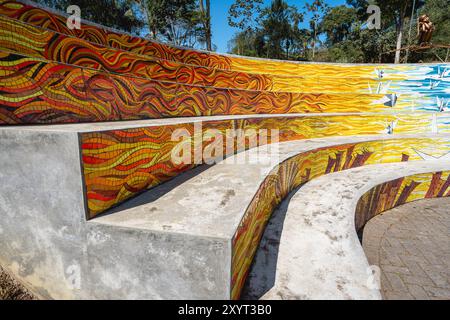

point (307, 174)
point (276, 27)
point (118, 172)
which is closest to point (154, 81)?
point (118, 172)

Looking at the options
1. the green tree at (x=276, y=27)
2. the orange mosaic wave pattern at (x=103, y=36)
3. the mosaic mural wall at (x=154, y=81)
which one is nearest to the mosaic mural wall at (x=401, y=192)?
the mosaic mural wall at (x=154, y=81)

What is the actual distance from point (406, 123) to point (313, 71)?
3301 mm

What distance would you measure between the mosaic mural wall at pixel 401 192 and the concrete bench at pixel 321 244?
3 centimetres

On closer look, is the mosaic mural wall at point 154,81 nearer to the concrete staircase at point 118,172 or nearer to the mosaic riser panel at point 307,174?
the concrete staircase at point 118,172

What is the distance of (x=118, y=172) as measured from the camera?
2.06 metres

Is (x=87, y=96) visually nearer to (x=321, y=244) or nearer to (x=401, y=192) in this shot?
(x=321, y=244)

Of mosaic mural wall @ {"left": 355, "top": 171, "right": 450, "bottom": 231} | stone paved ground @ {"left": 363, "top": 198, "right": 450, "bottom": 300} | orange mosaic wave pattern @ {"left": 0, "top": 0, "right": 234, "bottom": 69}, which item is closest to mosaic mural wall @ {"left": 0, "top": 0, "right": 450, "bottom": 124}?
orange mosaic wave pattern @ {"left": 0, "top": 0, "right": 234, "bottom": 69}

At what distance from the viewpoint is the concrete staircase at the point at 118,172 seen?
67.7 inches

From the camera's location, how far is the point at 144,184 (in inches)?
95.0

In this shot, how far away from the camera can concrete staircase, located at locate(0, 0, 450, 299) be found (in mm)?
1721

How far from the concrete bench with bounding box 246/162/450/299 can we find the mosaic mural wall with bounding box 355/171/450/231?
0.03m

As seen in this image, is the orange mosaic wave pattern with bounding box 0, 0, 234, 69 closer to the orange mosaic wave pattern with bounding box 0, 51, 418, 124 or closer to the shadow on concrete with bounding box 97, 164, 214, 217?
the orange mosaic wave pattern with bounding box 0, 51, 418, 124

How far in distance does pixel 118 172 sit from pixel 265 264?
1.74 metres
